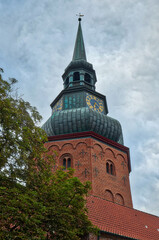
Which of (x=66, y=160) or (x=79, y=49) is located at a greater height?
(x=79, y=49)

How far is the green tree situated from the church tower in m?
8.46

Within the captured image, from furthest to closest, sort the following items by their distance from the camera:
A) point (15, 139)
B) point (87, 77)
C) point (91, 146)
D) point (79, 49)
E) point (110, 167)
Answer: point (79, 49) < point (87, 77) < point (110, 167) < point (91, 146) < point (15, 139)

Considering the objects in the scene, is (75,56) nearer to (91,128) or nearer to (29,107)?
(91,128)

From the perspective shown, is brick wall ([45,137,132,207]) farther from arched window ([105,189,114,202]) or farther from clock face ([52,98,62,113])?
clock face ([52,98,62,113])

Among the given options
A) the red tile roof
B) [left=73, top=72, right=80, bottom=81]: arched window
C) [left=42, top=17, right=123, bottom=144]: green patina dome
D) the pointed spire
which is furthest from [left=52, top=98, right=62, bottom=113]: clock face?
the red tile roof

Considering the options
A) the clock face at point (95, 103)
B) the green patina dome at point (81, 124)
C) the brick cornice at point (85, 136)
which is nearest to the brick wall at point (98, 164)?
the brick cornice at point (85, 136)

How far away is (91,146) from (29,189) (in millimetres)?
10999

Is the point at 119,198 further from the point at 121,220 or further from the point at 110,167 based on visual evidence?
the point at 121,220

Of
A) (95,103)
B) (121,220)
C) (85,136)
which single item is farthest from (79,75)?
(121,220)

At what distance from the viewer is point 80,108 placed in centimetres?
2145

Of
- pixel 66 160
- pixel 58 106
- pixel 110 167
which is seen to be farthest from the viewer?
pixel 58 106

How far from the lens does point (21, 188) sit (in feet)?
26.9

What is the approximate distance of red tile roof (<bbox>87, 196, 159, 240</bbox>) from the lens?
1319 cm

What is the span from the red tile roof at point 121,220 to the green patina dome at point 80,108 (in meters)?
6.59
